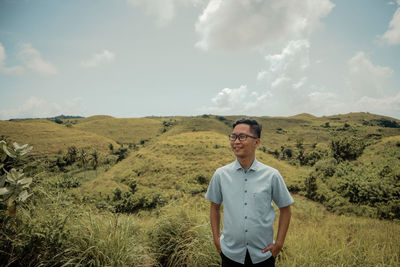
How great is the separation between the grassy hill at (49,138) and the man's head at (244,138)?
78.3m

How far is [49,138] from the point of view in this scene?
7112 centimetres

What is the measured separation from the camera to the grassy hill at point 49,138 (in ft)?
216

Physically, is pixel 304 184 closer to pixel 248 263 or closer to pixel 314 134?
pixel 248 263

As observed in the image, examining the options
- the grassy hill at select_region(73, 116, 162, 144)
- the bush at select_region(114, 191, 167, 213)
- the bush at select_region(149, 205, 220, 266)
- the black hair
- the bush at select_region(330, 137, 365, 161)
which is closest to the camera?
the black hair

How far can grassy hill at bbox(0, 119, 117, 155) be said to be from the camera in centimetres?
6594

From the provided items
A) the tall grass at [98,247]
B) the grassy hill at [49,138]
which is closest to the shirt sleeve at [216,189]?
the tall grass at [98,247]

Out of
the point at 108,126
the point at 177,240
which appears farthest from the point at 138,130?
the point at 177,240

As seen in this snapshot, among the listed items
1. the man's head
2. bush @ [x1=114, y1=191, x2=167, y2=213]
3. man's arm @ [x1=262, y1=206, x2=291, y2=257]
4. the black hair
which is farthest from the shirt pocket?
bush @ [x1=114, y1=191, x2=167, y2=213]

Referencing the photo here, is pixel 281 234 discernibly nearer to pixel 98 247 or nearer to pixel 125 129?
pixel 98 247

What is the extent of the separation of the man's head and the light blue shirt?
6.7 inches

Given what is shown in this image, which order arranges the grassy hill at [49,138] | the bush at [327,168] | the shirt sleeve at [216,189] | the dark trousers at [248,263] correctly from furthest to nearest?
the grassy hill at [49,138], the bush at [327,168], the shirt sleeve at [216,189], the dark trousers at [248,263]

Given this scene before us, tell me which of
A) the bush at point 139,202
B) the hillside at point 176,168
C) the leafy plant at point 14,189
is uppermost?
the leafy plant at point 14,189

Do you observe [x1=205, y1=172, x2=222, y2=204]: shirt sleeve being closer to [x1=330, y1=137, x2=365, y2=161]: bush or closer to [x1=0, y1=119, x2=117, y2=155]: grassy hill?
[x1=330, y1=137, x2=365, y2=161]: bush

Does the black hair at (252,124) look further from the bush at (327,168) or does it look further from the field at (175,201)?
the bush at (327,168)
